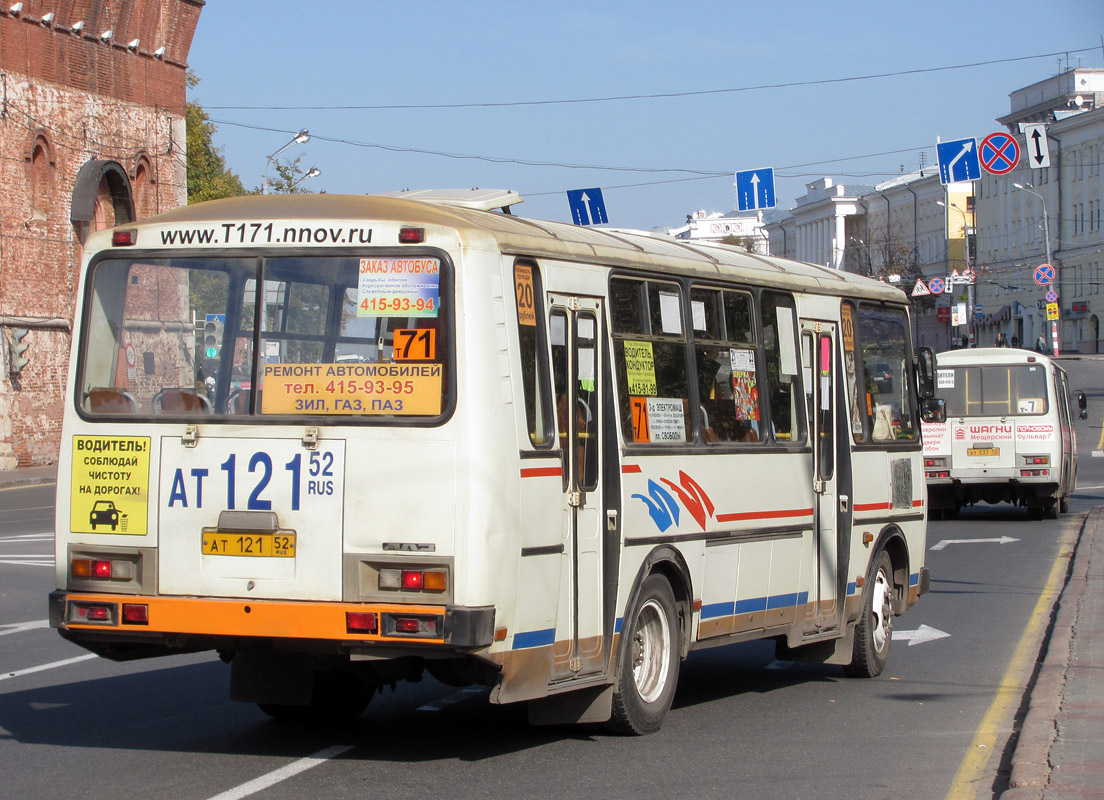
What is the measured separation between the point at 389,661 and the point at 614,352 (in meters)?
1.99

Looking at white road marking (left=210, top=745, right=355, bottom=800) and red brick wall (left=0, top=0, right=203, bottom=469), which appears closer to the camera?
white road marking (left=210, top=745, right=355, bottom=800)

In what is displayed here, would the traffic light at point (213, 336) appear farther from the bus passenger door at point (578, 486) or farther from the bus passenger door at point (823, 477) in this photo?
the bus passenger door at point (823, 477)

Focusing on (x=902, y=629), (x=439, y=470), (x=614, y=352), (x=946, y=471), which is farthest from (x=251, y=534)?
(x=946, y=471)

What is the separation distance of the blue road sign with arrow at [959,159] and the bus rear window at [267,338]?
85.1ft

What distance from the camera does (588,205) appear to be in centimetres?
3369

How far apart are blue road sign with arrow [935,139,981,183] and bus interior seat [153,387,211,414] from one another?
2615cm

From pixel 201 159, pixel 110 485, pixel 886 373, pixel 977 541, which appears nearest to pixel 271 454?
pixel 110 485

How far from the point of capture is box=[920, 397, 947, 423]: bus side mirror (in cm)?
1184

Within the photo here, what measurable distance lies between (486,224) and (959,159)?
2618 centimetres

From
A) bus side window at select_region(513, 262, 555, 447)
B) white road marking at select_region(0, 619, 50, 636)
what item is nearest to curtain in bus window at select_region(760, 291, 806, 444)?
bus side window at select_region(513, 262, 555, 447)

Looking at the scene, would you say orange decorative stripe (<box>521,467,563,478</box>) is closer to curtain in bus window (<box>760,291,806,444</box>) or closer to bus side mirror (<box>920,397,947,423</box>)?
curtain in bus window (<box>760,291,806,444</box>)

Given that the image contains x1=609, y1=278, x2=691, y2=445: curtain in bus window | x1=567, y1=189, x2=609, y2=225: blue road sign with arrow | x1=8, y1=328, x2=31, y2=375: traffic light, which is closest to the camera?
x1=609, y1=278, x2=691, y2=445: curtain in bus window

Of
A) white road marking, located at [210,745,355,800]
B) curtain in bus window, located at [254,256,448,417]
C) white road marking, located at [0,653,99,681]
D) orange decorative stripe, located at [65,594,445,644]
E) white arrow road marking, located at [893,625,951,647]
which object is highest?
curtain in bus window, located at [254,256,448,417]

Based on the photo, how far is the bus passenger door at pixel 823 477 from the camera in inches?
399
